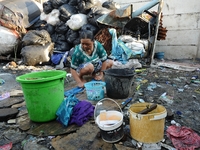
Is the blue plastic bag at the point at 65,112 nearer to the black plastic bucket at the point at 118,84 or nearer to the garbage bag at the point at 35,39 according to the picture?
the black plastic bucket at the point at 118,84

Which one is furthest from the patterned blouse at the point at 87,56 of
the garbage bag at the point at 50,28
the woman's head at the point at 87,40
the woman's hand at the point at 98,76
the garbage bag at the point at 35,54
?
the garbage bag at the point at 50,28

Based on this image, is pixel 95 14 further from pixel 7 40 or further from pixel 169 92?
pixel 169 92

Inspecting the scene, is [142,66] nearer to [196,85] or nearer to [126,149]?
[196,85]

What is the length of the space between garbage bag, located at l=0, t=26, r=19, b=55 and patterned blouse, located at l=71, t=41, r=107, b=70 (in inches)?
121

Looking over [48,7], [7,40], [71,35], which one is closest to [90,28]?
[71,35]

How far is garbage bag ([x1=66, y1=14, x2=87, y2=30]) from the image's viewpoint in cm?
530

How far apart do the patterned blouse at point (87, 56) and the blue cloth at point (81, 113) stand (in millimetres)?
1156

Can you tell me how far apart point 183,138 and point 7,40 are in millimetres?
5212

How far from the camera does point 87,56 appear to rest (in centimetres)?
308

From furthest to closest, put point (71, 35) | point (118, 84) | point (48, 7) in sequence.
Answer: point (48, 7)
point (71, 35)
point (118, 84)

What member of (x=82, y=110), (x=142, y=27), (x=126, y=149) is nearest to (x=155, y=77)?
(x=142, y=27)

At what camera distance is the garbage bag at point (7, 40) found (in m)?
5.07

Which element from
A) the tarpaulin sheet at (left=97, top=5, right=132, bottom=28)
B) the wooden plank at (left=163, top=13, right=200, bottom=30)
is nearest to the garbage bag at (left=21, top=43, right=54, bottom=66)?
the tarpaulin sheet at (left=97, top=5, right=132, bottom=28)

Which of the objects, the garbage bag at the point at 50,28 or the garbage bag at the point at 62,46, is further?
the garbage bag at the point at 50,28
